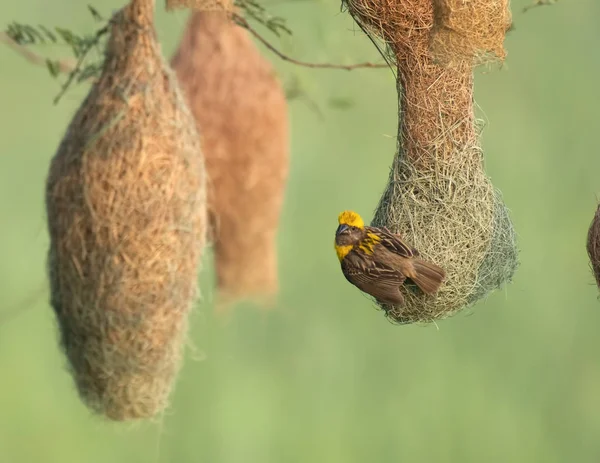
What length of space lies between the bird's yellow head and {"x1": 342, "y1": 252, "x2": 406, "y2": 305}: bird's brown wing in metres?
0.02

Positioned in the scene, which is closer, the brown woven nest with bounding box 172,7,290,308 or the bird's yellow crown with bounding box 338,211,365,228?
the bird's yellow crown with bounding box 338,211,365,228

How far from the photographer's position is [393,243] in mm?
2553

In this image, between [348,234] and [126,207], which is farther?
[126,207]

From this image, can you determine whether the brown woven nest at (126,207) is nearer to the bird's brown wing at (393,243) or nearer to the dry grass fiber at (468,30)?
the bird's brown wing at (393,243)

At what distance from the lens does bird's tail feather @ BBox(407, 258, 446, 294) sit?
2572 mm

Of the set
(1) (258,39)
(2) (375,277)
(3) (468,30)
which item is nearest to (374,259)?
(2) (375,277)

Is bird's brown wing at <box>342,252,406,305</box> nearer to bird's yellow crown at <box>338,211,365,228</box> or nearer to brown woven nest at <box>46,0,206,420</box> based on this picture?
bird's yellow crown at <box>338,211,365,228</box>

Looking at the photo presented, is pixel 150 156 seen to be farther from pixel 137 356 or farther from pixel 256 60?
pixel 256 60

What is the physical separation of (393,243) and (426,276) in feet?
A: 0.41

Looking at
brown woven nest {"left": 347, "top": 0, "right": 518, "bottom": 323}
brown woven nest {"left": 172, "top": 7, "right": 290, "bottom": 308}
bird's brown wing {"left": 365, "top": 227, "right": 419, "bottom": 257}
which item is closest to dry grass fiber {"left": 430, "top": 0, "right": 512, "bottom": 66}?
brown woven nest {"left": 347, "top": 0, "right": 518, "bottom": 323}

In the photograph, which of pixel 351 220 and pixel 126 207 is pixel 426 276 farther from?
pixel 126 207

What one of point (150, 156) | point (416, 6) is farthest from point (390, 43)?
point (150, 156)

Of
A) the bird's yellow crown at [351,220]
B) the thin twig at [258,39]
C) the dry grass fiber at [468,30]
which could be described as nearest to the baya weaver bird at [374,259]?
the bird's yellow crown at [351,220]

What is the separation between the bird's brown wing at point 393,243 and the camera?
2539 millimetres
